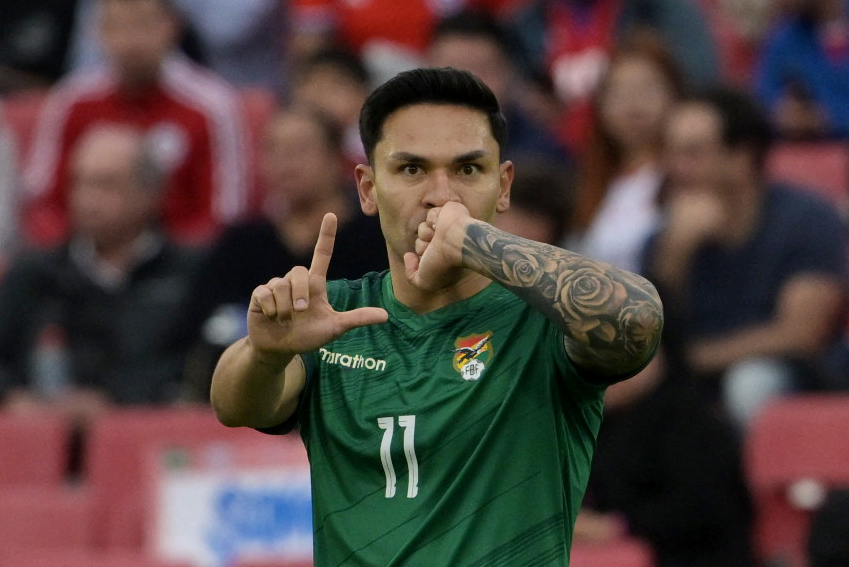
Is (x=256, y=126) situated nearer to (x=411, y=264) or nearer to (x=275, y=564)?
(x=275, y=564)

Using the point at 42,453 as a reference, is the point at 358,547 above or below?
below

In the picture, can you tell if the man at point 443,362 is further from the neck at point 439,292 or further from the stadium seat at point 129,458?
the stadium seat at point 129,458

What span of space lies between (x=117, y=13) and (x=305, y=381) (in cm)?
648

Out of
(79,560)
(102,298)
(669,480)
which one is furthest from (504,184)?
(102,298)

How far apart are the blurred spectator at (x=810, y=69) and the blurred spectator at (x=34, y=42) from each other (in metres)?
4.49

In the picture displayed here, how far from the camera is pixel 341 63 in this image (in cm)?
940

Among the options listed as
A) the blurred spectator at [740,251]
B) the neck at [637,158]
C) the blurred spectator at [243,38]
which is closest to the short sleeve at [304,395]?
the blurred spectator at [740,251]

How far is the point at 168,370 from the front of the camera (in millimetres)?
7922

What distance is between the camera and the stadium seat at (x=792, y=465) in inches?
258

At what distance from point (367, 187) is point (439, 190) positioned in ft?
1.00

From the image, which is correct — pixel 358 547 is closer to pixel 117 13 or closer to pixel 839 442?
pixel 839 442

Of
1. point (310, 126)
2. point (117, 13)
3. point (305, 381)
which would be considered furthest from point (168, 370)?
point (305, 381)

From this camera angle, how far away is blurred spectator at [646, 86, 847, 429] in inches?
291

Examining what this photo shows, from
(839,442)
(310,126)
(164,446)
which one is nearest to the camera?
(839,442)
